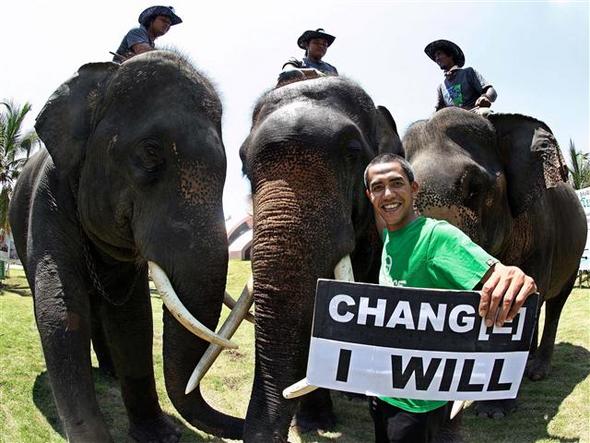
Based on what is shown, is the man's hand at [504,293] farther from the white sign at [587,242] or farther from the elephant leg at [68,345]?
the white sign at [587,242]

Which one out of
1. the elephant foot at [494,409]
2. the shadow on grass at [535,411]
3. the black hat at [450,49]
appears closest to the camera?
the shadow on grass at [535,411]

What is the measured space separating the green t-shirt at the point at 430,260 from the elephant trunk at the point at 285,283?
753 mm

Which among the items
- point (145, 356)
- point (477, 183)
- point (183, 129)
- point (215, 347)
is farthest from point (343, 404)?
point (183, 129)

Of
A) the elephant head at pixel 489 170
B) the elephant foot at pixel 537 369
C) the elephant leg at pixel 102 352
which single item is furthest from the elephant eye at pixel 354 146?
the elephant foot at pixel 537 369

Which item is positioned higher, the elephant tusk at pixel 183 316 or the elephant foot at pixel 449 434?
the elephant tusk at pixel 183 316

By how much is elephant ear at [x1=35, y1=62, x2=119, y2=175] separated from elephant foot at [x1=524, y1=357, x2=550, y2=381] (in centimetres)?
486

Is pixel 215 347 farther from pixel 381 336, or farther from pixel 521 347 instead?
pixel 521 347

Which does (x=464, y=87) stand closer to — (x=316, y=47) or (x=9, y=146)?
(x=316, y=47)

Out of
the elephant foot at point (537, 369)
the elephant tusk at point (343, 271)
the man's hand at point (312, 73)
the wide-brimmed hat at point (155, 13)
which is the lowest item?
the elephant foot at point (537, 369)

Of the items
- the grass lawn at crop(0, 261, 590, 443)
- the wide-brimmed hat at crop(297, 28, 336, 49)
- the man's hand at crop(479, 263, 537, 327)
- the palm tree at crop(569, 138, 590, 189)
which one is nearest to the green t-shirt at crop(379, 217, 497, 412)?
the man's hand at crop(479, 263, 537, 327)

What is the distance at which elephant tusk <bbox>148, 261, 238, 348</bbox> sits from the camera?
118 inches

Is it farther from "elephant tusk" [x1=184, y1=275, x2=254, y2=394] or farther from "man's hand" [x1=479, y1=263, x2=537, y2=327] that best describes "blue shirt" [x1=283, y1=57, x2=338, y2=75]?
"man's hand" [x1=479, y1=263, x2=537, y2=327]

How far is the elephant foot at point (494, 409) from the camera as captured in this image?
5.19 metres

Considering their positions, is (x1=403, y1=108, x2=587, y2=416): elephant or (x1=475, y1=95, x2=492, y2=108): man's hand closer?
(x1=403, y1=108, x2=587, y2=416): elephant
